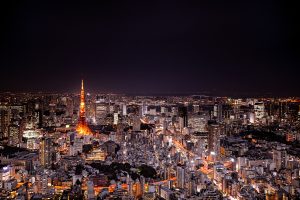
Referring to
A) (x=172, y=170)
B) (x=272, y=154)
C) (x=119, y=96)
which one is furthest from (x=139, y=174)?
(x=119, y=96)

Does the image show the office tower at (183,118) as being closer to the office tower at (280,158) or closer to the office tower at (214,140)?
the office tower at (214,140)

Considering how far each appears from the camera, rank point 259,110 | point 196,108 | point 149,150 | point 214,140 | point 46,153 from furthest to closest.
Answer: point 196,108 → point 259,110 → point 214,140 → point 149,150 → point 46,153

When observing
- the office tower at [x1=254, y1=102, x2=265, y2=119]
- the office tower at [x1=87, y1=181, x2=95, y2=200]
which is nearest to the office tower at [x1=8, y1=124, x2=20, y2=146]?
the office tower at [x1=87, y1=181, x2=95, y2=200]

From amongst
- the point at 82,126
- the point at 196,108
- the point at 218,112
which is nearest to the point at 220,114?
the point at 218,112

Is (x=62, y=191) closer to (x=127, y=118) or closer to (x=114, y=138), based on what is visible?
(x=114, y=138)

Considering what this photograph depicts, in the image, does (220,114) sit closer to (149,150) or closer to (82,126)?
(82,126)

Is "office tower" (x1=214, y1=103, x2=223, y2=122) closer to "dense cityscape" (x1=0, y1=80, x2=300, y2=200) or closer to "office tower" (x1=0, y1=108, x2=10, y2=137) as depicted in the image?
"dense cityscape" (x1=0, y1=80, x2=300, y2=200)
